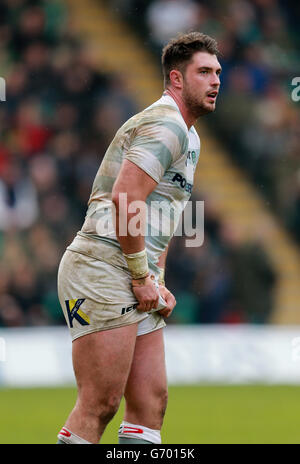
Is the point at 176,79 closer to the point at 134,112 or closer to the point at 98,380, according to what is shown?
the point at 98,380

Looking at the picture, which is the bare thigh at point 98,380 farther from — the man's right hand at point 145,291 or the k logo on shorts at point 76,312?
the man's right hand at point 145,291

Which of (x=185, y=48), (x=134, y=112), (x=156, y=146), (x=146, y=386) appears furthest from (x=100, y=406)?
(x=134, y=112)

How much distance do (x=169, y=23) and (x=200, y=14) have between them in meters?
0.50

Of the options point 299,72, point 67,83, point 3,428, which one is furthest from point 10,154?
point 3,428

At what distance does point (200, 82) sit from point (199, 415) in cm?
502

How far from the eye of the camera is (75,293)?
484 cm

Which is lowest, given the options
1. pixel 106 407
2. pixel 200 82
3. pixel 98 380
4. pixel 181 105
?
pixel 106 407

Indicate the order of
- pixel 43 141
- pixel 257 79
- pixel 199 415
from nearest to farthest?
pixel 199 415 → pixel 43 141 → pixel 257 79

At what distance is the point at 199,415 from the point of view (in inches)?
365

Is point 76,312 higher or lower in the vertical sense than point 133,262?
lower

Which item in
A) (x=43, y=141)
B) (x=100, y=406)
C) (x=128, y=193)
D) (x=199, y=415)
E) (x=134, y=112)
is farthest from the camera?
(x=134, y=112)

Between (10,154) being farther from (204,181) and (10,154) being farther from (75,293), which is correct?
(75,293)

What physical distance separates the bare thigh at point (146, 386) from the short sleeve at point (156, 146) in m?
0.93

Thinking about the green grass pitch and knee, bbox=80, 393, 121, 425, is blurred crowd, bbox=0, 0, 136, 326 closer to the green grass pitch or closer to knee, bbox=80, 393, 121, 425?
the green grass pitch
